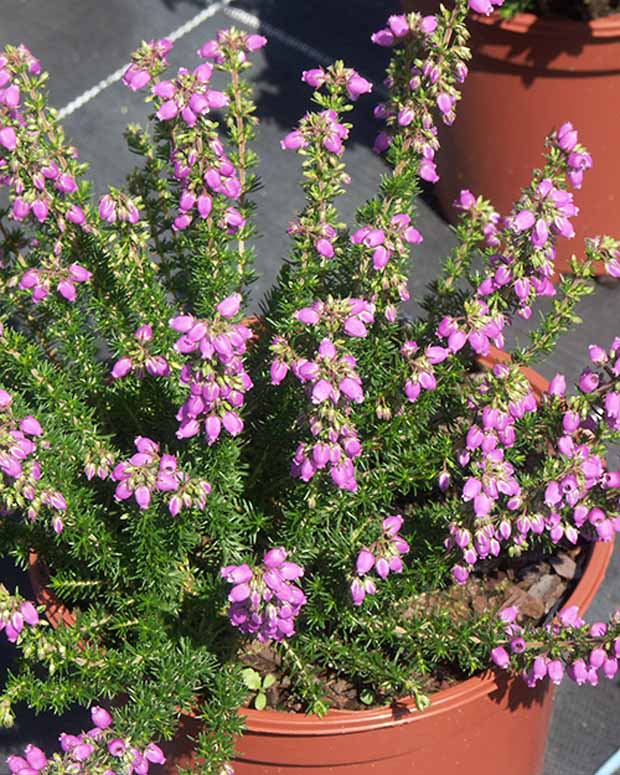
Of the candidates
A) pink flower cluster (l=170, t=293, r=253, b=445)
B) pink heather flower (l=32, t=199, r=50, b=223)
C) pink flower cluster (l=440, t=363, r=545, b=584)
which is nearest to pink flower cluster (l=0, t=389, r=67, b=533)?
pink flower cluster (l=170, t=293, r=253, b=445)

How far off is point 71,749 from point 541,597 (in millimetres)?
1209

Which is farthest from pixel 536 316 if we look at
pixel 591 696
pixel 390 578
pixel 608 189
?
pixel 390 578

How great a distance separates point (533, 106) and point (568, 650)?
217 centimetres

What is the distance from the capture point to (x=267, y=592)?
1.85 m

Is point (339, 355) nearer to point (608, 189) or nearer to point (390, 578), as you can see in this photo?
point (390, 578)

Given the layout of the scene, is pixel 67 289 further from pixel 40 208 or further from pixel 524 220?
pixel 524 220

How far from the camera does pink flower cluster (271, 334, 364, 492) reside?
1.72 metres

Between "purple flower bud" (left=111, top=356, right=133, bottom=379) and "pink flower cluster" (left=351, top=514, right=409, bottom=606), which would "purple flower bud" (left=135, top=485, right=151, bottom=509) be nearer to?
"purple flower bud" (left=111, top=356, right=133, bottom=379)

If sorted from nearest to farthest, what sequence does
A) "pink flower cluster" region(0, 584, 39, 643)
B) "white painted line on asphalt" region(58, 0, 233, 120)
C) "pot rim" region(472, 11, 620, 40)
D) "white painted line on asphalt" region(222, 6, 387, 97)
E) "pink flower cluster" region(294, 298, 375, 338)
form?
"pink flower cluster" region(294, 298, 375, 338) < "pink flower cluster" region(0, 584, 39, 643) < "pot rim" region(472, 11, 620, 40) < "white painted line on asphalt" region(58, 0, 233, 120) < "white painted line on asphalt" region(222, 6, 387, 97)

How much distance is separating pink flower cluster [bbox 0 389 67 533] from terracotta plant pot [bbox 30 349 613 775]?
A: 21.6 inches

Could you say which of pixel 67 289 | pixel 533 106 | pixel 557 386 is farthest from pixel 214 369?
pixel 533 106

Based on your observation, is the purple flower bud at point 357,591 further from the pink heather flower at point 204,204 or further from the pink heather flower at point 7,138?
the pink heather flower at point 7,138

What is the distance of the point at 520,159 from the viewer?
13.6 ft

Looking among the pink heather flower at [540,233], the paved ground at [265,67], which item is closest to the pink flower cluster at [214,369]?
the pink heather flower at [540,233]
